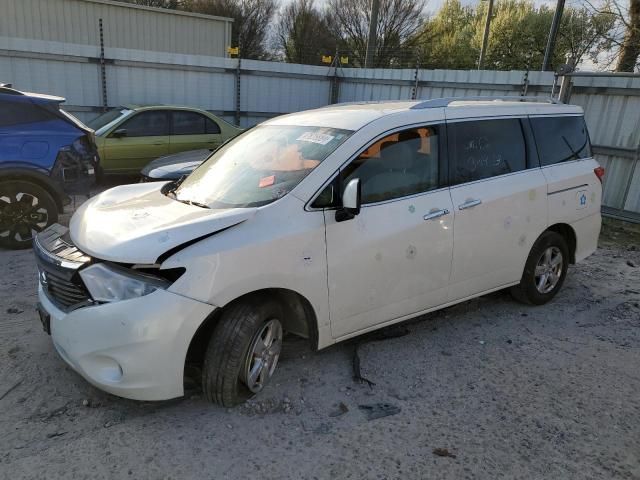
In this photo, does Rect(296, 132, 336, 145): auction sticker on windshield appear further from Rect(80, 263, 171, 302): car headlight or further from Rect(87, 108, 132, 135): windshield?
Rect(87, 108, 132, 135): windshield

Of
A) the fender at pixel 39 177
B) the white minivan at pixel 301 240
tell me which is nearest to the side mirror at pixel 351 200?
the white minivan at pixel 301 240

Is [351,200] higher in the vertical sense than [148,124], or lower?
higher

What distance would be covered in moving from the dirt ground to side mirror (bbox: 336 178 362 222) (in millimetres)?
1184

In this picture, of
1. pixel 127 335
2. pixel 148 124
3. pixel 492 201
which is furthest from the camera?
pixel 148 124

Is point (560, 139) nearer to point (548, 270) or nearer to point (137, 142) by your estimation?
point (548, 270)

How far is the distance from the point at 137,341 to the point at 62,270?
705mm

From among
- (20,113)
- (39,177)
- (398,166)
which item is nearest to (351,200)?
(398,166)

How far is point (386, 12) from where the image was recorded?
3753 cm

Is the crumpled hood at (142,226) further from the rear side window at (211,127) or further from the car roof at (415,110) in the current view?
the rear side window at (211,127)

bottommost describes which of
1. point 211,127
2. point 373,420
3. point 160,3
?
point 373,420

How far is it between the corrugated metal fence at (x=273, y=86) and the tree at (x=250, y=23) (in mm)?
24741

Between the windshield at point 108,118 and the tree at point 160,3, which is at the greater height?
the tree at point 160,3

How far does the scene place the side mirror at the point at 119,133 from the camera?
887 cm

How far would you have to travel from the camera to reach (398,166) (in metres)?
3.61
